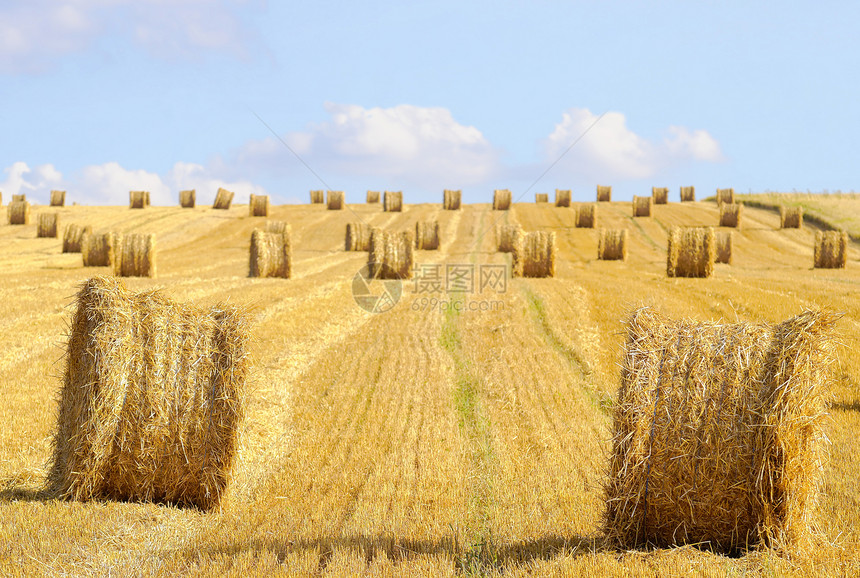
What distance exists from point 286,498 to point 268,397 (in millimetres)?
3023

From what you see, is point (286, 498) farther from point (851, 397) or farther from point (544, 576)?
point (851, 397)

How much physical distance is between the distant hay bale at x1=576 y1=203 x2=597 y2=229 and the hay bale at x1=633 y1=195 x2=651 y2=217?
419cm

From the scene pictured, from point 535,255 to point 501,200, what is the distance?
906 inches

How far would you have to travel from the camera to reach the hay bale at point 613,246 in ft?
84.2

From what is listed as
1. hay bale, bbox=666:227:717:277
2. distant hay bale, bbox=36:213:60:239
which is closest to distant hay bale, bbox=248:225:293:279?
hay bale, bbox=666:227:717:277

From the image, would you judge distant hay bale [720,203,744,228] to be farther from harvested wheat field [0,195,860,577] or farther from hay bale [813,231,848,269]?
harvested wheat field [0,195,860,577]

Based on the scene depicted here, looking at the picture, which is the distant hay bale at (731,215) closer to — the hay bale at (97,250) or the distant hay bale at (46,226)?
the hay bale at (97,250)

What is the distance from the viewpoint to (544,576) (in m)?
4.63

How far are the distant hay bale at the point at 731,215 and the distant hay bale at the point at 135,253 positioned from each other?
88.5 feet

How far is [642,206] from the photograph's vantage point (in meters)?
37.8
